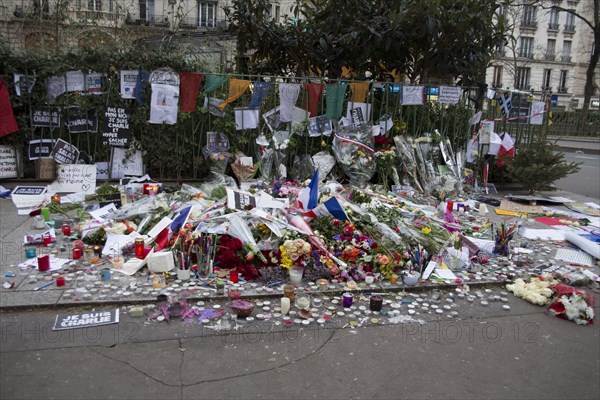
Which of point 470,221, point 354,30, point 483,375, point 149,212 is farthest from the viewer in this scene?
point 354,30

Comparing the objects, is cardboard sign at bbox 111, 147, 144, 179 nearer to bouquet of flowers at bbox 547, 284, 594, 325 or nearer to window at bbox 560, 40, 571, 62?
bouquet of flowers at bbox 547, 284, 594, 325

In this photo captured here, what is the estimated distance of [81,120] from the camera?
27.8 feet

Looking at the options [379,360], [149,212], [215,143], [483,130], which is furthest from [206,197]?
[483,130]

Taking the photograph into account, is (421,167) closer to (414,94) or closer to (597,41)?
(414,94)

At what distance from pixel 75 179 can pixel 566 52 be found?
60.7m

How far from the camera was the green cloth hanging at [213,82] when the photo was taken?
857cm

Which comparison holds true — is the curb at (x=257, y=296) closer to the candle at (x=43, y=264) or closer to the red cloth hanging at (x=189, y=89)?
the candle at (x=43, y=264)

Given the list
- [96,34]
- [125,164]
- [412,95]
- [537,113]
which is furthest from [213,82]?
[537,113]

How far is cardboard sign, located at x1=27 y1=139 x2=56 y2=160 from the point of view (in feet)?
27.5

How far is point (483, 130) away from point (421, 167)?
1.85 metres

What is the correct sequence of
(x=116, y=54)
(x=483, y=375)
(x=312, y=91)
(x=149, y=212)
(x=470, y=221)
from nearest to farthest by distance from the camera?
(x=483, y=375)
(x=149, y=212)
(x=470, y=221)
(x=116, y=54)
(x=312, y=91)

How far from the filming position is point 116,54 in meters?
8.37

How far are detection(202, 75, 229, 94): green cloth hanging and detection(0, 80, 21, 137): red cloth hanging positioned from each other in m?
3.33

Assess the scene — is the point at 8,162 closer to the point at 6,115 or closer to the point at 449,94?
the point at 6,115
